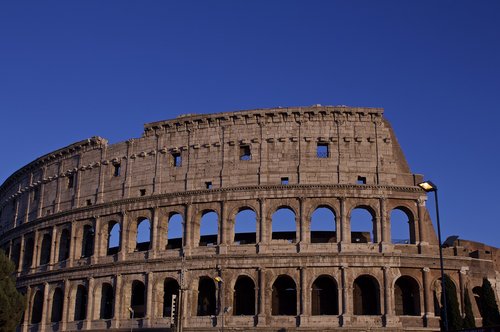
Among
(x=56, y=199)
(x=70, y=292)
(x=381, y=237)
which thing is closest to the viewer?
(x=381, y=237)

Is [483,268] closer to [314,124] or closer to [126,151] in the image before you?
[314,124]

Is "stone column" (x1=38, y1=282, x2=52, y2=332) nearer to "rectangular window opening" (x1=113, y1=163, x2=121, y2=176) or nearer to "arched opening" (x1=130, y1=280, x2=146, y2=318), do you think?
"arched opening" (x1=130, y1=280, x2=146, y2=318)

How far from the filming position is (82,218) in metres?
47.2

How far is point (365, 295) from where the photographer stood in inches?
A: 1588

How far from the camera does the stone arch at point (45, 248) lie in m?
49.9

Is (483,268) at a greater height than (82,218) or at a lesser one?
lesser

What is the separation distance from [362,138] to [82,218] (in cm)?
2009

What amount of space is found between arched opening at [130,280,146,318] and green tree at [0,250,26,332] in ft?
26.6

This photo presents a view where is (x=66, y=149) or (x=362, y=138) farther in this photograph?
(x=66, y=149)

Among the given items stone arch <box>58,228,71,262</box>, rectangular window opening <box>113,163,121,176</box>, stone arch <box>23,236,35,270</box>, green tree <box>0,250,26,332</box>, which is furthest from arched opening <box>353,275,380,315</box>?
stone arch <box>23,236,35,270</box>

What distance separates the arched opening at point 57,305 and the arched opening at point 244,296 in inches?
529

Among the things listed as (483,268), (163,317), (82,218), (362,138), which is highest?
(362,138)

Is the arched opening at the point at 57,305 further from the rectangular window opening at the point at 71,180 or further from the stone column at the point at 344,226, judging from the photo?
the stone column at the point at 344,226

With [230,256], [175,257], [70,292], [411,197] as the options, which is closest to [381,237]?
[411,197]
